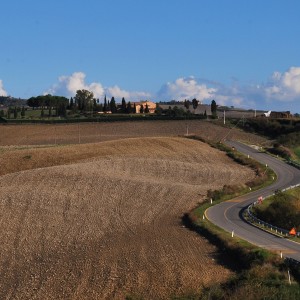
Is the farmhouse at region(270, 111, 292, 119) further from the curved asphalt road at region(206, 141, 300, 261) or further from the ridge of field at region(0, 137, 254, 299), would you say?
the ridge of field at region(0, 137, 254, 299)

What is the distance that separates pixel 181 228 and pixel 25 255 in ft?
35.0

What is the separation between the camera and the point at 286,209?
4516cm

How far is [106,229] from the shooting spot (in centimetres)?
4366

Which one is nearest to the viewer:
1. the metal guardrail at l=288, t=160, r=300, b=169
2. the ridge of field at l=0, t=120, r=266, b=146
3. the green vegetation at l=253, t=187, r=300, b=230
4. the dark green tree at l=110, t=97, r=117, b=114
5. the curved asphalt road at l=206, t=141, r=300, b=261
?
the curved asphalt road at l=206, t=141, r=300, b=261

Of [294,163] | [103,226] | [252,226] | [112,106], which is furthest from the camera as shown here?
[112,106]

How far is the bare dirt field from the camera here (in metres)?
32.6

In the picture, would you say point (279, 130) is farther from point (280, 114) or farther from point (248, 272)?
point (248, 272)

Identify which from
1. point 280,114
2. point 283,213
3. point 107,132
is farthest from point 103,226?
point 280,114

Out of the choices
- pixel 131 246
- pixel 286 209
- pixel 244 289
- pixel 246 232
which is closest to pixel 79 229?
pixel 131 246

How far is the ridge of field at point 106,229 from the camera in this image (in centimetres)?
3256

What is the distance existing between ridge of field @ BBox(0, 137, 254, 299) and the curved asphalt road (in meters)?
2.48

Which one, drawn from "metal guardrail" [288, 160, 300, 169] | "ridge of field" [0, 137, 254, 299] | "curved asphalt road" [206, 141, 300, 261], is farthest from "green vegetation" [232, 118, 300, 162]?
"ridge of field" [0, 137, 254, 299]

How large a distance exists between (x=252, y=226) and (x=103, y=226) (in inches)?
368

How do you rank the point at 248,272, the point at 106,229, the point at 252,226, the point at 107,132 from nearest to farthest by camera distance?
the point at 248,272, the point at 106,229, the point at 252,226, the point at 107,132
